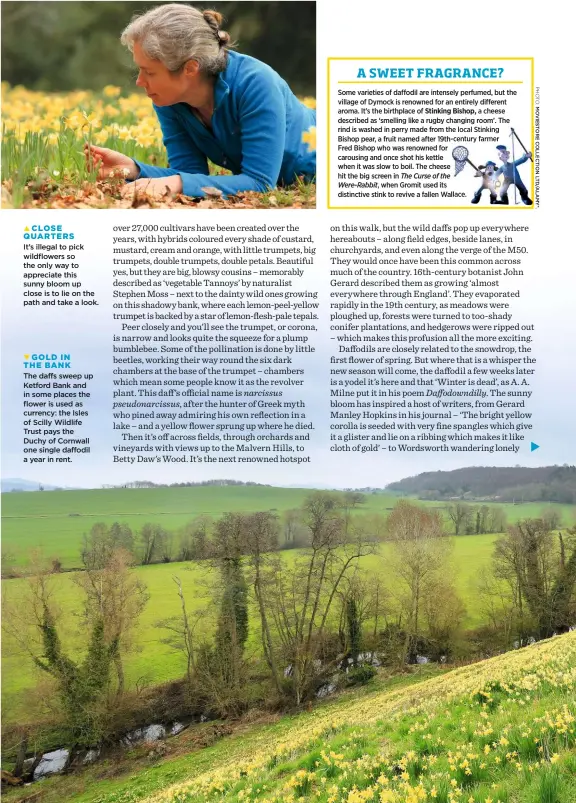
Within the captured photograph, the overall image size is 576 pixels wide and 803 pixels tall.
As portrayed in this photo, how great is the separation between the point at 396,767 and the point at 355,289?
6.45 metres

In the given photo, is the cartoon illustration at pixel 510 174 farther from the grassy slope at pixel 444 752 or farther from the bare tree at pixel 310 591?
the grassy slope at pixel 444 752

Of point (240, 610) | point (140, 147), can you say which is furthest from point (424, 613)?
point (140, 147)

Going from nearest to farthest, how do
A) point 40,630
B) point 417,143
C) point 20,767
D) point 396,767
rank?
point 396,767 < point 417,143 < point 20,767 < point 40,630

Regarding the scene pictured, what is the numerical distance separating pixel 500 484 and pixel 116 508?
6689mm

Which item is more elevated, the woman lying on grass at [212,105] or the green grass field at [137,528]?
the woman lying on grass at [212,105]

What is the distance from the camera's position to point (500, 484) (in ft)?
32.9

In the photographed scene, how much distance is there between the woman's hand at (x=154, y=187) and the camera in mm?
9367

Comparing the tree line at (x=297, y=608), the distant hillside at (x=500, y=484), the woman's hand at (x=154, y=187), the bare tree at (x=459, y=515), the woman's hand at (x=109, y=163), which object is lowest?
the tree line at (x=297, y=608)

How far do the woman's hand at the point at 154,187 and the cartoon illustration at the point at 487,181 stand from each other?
4.72 m

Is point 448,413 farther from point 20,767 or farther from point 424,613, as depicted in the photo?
point 20,767

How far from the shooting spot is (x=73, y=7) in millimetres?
9617

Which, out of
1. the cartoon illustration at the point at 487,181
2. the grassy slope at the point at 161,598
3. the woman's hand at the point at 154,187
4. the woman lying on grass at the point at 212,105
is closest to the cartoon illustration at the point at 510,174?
the cartoon illustration at the point at 487,181

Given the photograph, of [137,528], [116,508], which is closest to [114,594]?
[137,528]

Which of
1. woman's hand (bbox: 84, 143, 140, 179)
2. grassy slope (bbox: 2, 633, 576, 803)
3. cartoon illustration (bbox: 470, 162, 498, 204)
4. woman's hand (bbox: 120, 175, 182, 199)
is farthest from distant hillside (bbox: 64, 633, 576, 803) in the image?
woman's hand (bbox: 84, 143, 140, 179)
